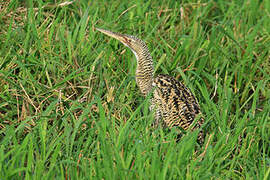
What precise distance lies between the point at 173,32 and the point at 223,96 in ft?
4.41

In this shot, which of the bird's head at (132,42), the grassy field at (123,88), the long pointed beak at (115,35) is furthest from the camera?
the long pointed beak at (115,35)

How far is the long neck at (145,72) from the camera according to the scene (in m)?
5.41

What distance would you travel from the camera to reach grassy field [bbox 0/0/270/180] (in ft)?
13.6

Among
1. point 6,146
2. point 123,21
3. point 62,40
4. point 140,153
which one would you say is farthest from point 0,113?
point 123,21

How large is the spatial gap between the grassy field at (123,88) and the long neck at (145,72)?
111 mm

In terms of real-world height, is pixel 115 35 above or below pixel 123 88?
above

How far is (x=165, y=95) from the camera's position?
525 centimetres

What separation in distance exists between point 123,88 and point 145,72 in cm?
26

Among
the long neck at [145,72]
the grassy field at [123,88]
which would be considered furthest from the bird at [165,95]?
the grassy field at [123,88]

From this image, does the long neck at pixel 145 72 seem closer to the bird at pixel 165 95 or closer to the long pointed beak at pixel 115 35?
the bird at pixel 165 95

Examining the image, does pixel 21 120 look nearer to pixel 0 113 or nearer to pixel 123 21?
pixel 0 113

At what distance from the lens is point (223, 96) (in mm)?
5344

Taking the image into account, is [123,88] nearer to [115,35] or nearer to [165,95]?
[165,95]

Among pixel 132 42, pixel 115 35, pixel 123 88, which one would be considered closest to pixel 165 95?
pixel 123 88
